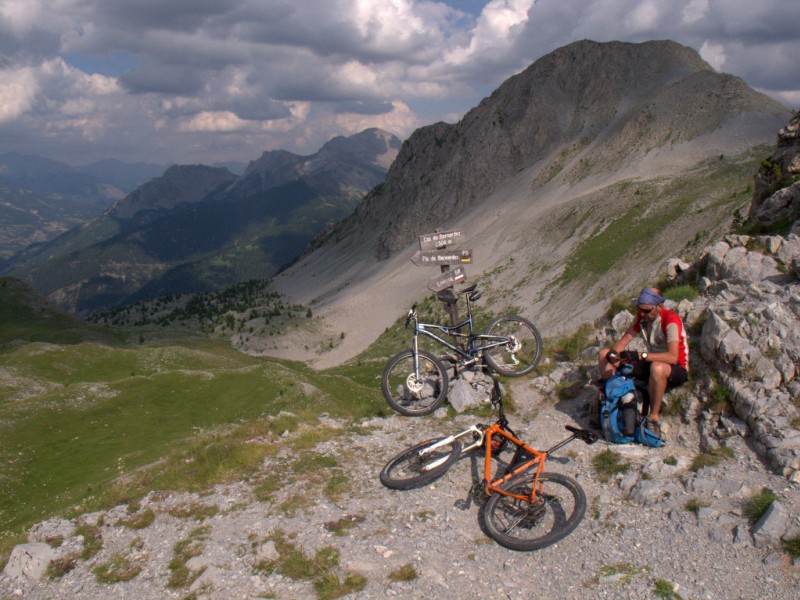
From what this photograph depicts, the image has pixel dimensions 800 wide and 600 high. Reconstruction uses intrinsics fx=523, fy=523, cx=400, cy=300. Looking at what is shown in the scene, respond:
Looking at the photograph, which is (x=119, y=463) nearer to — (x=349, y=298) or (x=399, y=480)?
(x=399, y=480)

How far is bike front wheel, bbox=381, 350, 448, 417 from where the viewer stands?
13.2m

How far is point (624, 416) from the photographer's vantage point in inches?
472

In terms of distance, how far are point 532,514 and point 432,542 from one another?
1962 millimetres

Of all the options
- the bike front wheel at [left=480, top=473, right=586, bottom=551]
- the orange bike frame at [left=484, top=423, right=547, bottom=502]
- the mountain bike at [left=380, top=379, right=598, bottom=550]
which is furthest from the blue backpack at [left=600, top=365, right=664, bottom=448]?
the orange bike frame at [left=484, top=423, right=547, bottom=502]

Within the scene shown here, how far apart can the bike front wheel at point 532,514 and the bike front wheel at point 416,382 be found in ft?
12.4

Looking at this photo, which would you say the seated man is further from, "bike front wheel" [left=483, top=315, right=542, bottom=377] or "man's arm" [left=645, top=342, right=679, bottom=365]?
"bike front wheel" [left=483, top=315, right=542, bottom=377]

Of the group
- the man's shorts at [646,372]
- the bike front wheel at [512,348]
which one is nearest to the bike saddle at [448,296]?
the bike front wheel at [512,348]

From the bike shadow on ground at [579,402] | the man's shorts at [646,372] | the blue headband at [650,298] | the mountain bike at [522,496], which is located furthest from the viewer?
the bike shadow on ground at [579,402]

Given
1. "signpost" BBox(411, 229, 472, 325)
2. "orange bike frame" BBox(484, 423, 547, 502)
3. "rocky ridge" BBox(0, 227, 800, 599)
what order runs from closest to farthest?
"rocky ridge" BBox(0, 227, 800, 599), "orange bike frame" BBox(484, 423, 547, 502), "signpost" BBox(411, 229, 472, 325)

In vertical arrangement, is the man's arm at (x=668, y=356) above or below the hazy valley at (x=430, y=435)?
above

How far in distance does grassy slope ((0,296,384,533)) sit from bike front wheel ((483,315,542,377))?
15.4 feet

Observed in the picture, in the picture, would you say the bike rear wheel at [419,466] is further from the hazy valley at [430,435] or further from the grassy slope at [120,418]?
the grassy slope at [120,418]

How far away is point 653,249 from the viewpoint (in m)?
47.6

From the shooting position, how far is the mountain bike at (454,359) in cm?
1323
